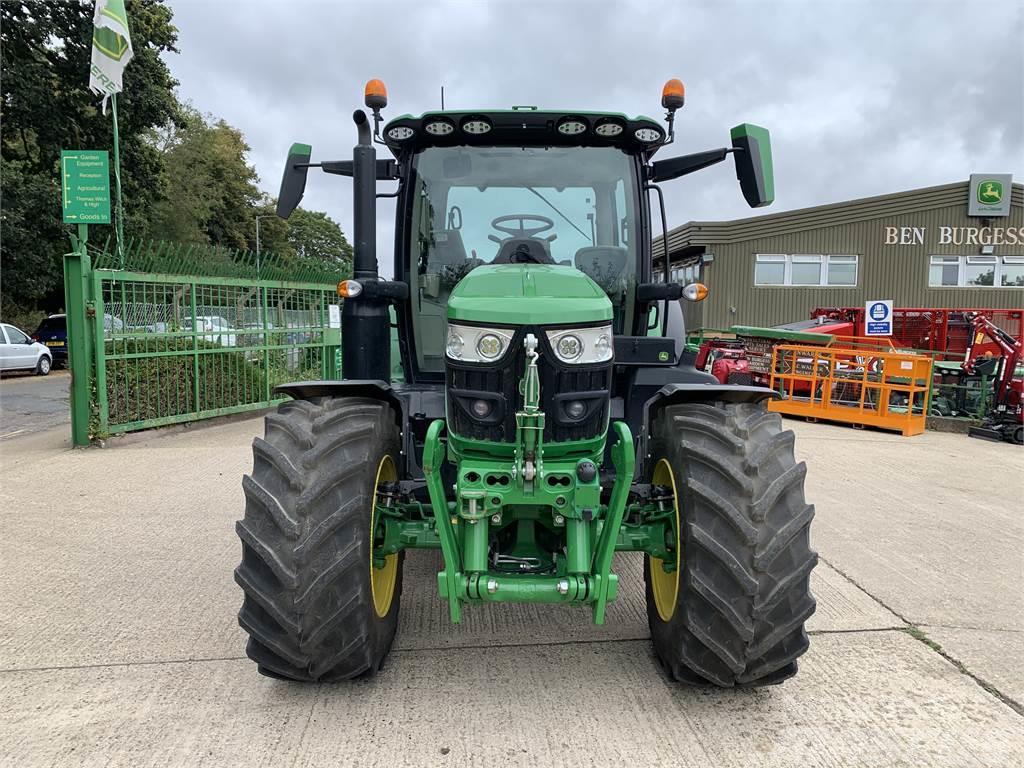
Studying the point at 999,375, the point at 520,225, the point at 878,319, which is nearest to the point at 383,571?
the point at 520,225

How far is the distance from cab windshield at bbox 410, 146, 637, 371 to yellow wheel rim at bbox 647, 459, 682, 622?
107cm

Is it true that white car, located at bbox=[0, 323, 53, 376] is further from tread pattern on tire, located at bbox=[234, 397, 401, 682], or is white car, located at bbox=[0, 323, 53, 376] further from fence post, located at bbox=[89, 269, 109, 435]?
tread pattern on tire, located at bbox=[234, 397, 401, 682]

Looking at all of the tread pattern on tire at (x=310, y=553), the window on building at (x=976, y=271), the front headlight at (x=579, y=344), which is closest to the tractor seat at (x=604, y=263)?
the front headlight at (x=579, y=344)

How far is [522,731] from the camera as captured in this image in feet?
8.89

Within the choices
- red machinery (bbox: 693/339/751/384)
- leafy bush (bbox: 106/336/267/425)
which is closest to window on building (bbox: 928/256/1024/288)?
red machinery (bbox: 693/339/751/384)

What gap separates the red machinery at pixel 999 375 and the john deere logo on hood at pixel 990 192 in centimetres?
1375

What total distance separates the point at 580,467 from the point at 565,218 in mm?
1691

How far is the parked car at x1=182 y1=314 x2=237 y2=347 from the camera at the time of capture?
9439 millimetres

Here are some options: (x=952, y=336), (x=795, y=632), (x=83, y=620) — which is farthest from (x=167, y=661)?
(x=952, y=336)

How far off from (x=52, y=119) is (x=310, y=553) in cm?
2294

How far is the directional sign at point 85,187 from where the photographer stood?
8.64 m

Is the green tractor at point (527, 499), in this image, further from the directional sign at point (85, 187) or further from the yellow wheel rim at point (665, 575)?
the directional sign at point (85, 187)

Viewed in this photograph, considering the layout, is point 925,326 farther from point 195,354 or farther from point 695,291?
point 695,291

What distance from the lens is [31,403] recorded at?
13328 millimetres
